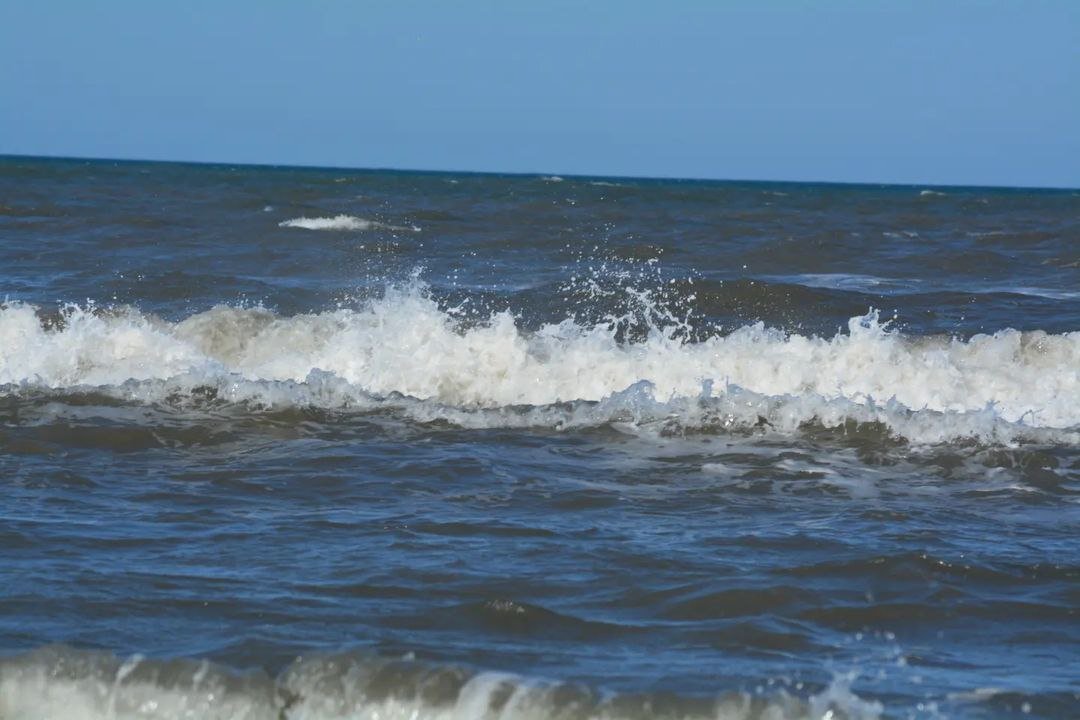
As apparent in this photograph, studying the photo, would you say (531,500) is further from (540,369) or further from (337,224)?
(337,224)

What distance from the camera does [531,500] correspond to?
19.7 feet

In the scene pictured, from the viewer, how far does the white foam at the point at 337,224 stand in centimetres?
2056

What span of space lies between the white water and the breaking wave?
4.24 m

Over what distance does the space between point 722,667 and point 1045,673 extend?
91 centimetres

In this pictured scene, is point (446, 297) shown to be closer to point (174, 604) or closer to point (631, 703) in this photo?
point (174, 604)

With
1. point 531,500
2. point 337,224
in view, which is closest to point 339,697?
point 531,500

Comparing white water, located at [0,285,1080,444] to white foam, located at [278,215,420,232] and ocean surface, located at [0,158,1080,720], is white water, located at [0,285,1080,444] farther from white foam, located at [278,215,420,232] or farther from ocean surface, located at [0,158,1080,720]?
white foam, located at [278,215,420,232]

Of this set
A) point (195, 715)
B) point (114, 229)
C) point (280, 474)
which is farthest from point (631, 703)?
point (114, 229)

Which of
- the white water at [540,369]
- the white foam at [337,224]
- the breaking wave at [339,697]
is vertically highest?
the white foam at [337,224]

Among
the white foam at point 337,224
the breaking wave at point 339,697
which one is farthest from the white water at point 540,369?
the white foam at point 337,224

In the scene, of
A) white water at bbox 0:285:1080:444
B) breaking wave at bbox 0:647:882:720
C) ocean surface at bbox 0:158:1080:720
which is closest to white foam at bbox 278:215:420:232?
ocean surface at bbox 0:158:1080:720

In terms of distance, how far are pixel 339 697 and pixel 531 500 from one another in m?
2.37

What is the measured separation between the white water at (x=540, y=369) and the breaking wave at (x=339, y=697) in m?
4.24

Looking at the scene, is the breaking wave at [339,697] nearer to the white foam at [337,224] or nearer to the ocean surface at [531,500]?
the ocean surface at [531,500]
